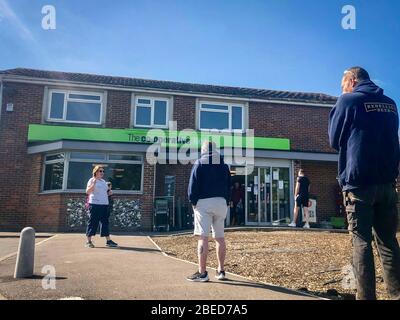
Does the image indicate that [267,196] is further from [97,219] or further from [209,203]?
[209,203]

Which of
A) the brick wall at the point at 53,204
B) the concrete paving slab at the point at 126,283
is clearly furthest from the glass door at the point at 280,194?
the concrete paving slab at the point at 126,283

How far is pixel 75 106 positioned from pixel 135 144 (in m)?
3.54

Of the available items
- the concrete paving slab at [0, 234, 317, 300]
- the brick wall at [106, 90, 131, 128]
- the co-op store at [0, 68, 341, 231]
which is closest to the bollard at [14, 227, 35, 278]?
the concrete paving slab at [0, 234, 317, 300]

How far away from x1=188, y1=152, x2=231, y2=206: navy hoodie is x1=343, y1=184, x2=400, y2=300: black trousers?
1682 mm

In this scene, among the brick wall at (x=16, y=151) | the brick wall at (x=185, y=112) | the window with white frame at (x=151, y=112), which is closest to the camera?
the brick wall at (x=16, y=151)

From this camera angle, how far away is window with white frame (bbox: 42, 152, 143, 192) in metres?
13.4

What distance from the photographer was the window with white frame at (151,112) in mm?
15391

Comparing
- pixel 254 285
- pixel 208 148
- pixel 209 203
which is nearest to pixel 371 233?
pixel 254 285

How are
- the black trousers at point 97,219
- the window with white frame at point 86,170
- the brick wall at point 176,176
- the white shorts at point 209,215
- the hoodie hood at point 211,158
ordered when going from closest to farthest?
the white shorts at point 209,215 < the hoodie hood at point 211,158 < the black trousers at point 97,219 < the window with white frame at point 86,170 < the brick wall at point 176,176

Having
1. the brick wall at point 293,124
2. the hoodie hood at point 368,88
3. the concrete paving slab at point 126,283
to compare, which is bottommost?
the concrete paving slab at point 126,283

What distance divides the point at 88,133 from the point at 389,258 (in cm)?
1300

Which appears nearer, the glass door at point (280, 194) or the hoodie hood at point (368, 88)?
the hoodie hood at point (368, 88)

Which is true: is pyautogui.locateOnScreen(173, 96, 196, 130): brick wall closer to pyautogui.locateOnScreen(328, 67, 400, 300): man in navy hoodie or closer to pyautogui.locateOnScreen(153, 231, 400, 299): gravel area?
pyautogui.locateOnScreen(153, 231, 400, 299): gravel area

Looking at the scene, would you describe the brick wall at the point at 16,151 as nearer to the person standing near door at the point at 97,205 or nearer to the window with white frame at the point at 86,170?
the window with white frame at the point at 86,170
